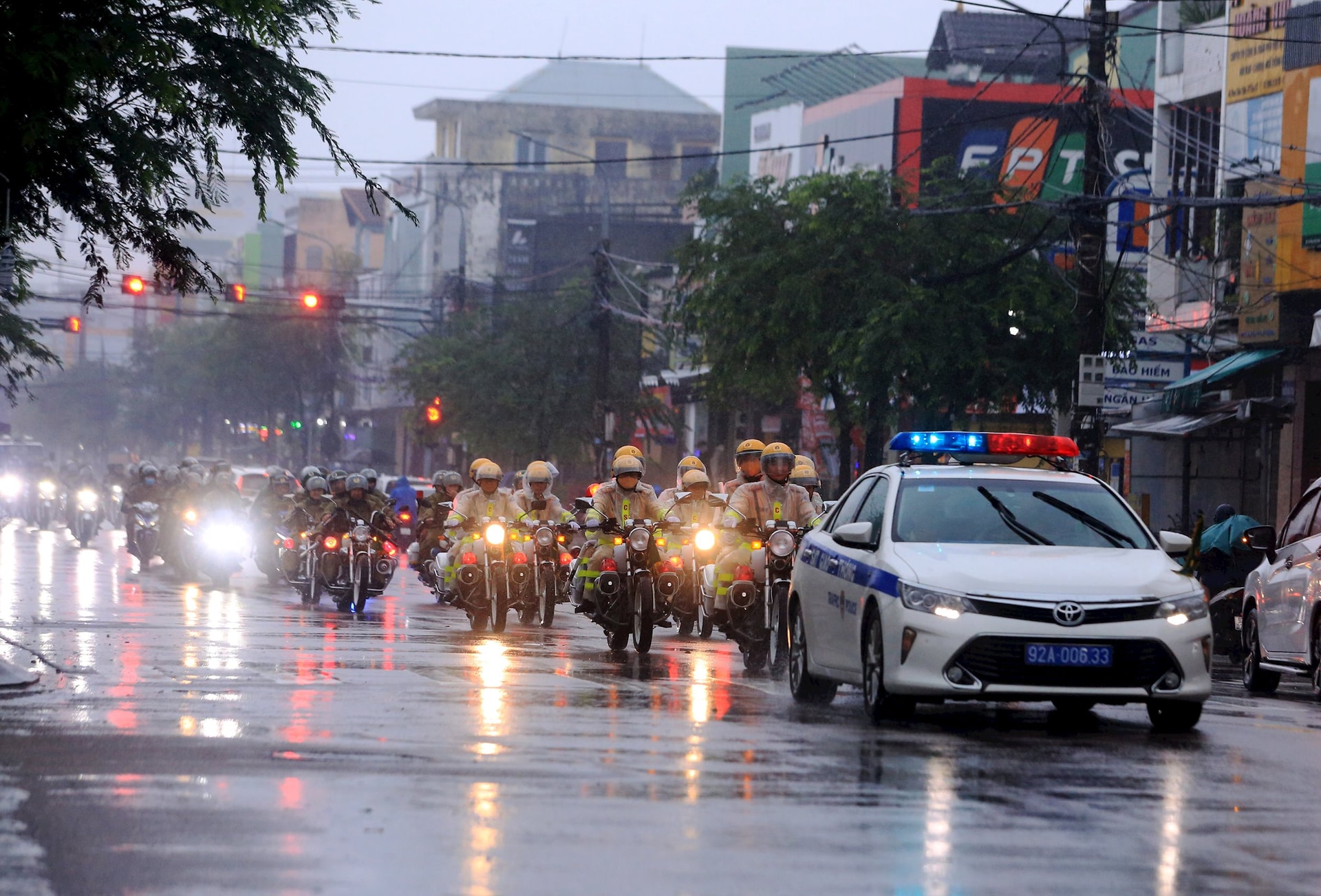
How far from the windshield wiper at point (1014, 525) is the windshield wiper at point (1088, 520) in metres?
0.25

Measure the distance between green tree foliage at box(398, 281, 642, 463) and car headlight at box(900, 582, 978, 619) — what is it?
4645 cm

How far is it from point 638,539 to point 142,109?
5975mm

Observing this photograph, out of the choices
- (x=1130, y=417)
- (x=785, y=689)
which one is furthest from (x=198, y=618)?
(x=1130, y=417)

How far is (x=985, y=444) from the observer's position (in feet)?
44.3

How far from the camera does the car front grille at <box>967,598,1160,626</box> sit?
38.7 ft

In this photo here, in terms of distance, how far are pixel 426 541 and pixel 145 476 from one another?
11803 millimetres

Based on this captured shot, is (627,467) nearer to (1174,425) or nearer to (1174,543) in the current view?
(1174,543)

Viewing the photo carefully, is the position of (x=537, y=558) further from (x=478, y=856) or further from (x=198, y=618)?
(x=478, y=856)

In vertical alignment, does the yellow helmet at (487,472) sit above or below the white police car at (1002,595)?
above

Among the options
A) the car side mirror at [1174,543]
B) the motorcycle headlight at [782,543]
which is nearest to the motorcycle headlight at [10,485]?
the motorcycle headlight at [782,543]

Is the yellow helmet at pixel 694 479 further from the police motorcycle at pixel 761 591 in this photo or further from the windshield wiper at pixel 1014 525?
the windshield wiper at pixel 1014 525

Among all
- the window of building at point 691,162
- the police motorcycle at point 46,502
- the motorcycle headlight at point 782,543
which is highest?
the window of building at point 691,162

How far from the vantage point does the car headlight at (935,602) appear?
11875 mm

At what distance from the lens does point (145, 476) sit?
3988 centimetres
